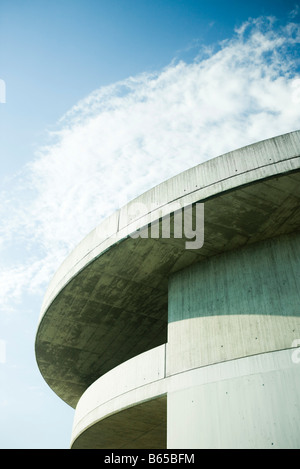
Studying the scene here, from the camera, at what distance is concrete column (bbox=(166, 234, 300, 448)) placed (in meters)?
7.00

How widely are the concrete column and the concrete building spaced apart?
0.07 ft

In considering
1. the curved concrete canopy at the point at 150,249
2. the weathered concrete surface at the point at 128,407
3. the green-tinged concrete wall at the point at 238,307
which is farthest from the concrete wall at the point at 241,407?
the curved concrete canopy at the point at 150,249

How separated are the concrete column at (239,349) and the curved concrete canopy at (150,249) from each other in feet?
2.34

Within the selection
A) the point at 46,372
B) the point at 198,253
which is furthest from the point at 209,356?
the point at 46,372

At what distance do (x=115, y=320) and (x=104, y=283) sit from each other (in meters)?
2.35

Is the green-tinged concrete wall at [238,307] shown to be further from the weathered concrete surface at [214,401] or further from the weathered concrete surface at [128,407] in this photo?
the weathered concrete surface at [128,407]

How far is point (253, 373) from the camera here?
7445mm

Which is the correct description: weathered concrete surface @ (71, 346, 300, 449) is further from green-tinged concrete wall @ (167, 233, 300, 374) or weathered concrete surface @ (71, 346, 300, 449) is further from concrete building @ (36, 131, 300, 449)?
green-tinged concrete wall @ (167, 233, 300, 374)

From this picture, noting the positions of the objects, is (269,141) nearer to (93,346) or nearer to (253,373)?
(253,373)

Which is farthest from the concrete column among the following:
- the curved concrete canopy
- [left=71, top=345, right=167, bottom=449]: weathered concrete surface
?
the curved concrete canopy

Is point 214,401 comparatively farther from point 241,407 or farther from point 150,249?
point 150,249

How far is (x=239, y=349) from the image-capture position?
808cm

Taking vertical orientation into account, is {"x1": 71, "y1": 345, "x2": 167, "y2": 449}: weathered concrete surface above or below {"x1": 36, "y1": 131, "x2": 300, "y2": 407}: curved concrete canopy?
below

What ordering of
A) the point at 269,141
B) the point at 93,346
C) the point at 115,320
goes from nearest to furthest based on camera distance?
1. the point at 269,141
2. the point at 115,320
3. the point at 93,346
